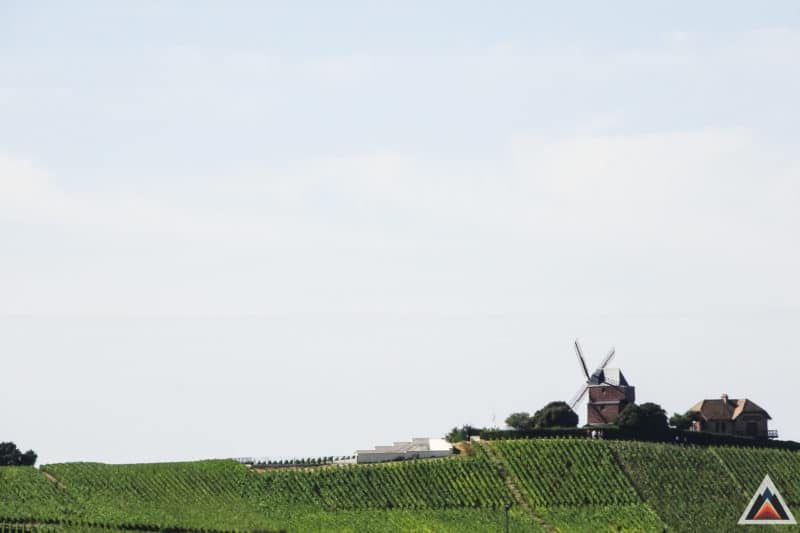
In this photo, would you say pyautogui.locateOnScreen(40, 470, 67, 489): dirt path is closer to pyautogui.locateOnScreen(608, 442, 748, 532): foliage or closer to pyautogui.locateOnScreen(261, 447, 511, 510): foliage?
pyautogui.locateOnScreen(261, 447, 511, 510): foliage

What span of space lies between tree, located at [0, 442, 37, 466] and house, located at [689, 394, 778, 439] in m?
68.2

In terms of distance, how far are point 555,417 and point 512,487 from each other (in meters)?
21.4

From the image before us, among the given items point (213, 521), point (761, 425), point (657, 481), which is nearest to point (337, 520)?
point (213, 521)

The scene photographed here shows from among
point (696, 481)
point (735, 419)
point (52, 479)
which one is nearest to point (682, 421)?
point (735, 419)

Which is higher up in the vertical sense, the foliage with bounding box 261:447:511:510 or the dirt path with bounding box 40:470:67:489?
the foliage with bounding box 261:447:511:510

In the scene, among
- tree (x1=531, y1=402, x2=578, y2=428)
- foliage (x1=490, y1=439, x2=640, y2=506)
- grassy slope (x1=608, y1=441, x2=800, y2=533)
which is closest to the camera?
grassy slope (x1=608, y1=441, x2=800, y2=533)

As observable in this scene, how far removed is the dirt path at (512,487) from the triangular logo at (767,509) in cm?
1812

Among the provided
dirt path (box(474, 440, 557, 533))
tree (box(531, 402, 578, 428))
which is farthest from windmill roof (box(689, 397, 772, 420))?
dirt path (box(474, 440, 557, 533))

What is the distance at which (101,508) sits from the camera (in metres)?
138

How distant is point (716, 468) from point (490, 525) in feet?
94.7

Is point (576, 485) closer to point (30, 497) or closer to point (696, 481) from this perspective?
point (696, 481)

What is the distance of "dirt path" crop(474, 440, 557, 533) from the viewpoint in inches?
5561

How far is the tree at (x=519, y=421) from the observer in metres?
172

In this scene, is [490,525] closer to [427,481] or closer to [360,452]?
[427,481]
